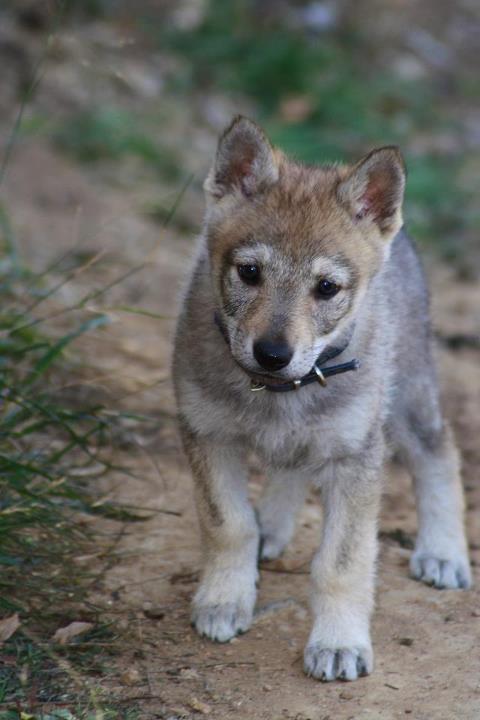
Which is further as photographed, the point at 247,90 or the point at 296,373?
the point at 247,90

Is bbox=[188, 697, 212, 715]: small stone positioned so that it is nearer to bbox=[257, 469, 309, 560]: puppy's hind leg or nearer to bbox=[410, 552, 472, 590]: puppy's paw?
bbox=[257, 469, 309, 560]: puppy's hind leg

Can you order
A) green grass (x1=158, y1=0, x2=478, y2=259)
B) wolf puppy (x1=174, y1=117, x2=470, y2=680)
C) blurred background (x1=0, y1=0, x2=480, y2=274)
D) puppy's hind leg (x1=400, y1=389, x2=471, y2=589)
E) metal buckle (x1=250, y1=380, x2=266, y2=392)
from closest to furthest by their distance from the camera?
1. wolf puppy (x1=174, y1=117, x2=470, y2=680)
2. metal buckle (x1=250, y1=380, x2=266, y2=392)
3. puppy's hind leg (x1=400, y1=389, x2=471, y2=589)
4. blurred background (x1=0, y1=0, x2=480, y2=274)
5. green grass (x1=158, y1=0, x2=478, y2=259)

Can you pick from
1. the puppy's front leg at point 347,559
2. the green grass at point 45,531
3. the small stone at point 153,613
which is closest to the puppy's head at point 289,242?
the puppy's front leg at point 347,559

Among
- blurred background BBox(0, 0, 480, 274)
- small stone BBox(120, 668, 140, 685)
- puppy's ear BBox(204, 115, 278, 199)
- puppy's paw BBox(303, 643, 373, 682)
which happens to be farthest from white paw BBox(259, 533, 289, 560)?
blurred background BBox(0, 0, 480, 274)

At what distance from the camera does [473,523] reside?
550cm

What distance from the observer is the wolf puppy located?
3.91m

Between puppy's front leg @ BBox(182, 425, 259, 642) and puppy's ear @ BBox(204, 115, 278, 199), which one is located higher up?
puppy's ear @ BBox(204, 115, 278, 199)

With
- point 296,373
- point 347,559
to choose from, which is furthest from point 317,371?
point 347,559

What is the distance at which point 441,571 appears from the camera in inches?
185

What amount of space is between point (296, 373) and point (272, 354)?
143 millimetres

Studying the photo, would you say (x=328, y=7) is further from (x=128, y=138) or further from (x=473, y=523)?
A: (x=473, y=523)

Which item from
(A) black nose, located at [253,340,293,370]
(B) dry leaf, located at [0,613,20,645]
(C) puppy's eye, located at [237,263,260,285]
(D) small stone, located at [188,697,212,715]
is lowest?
(D) small stone, located at [188,697,212,715]

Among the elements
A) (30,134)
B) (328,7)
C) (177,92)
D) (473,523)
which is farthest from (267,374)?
(328,7)

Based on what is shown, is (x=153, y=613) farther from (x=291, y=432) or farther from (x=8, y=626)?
(x=291, y=432)
